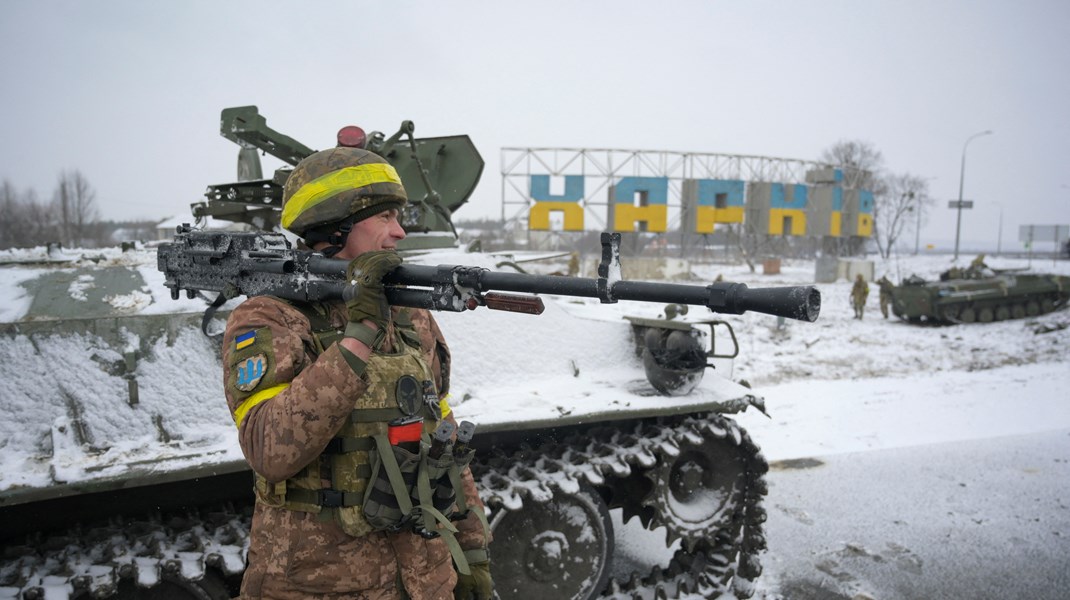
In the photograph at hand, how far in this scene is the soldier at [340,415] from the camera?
1811 millimetres

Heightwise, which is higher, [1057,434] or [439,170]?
[439,170]

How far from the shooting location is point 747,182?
26500mm

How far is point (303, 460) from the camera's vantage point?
6.00 ft

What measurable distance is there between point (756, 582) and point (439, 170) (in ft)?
11.8

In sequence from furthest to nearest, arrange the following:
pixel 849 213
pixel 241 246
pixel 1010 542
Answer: pixel 849 213
pixel 1010 542
pixel 241 246

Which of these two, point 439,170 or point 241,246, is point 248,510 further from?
point 439,170

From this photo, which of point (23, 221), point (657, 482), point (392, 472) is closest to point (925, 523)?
point (657, 482)

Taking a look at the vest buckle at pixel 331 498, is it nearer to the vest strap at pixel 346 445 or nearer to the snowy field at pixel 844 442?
the vest strap at pixel 346 445

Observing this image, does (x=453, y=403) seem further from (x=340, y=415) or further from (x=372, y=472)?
(x=340, y=415)

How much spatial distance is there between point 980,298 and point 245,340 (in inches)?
741

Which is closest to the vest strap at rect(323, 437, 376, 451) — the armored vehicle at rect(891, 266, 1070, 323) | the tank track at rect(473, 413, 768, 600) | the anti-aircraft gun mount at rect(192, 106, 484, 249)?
the tank track at rect(473, 413, 768, 600)

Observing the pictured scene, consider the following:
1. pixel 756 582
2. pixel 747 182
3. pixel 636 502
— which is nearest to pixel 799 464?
pixel 756 582

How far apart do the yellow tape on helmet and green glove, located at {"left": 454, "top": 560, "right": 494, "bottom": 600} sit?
1.33 metres

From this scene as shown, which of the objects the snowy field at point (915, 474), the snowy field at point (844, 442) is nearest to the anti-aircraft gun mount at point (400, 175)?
the snowy field at point (844, 442)
